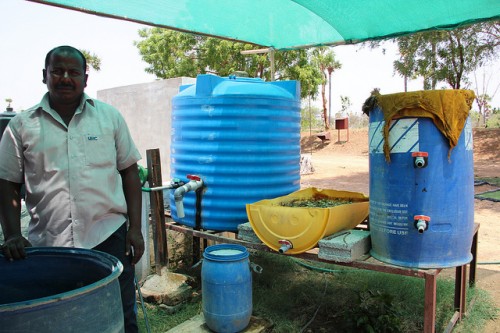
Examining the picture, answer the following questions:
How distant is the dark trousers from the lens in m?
2.10

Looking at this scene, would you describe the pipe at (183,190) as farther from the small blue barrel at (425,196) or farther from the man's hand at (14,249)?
the man's hand at (14,249)

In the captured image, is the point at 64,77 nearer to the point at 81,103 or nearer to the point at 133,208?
the point at 81,103

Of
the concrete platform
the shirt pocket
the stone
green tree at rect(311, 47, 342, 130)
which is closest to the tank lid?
the shirt pocket

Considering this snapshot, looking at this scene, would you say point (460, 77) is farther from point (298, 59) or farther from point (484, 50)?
point (298, 59)

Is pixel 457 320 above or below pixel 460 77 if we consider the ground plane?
below

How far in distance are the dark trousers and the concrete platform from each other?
0.63m

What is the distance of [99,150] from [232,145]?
1.43 metres

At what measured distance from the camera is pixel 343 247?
8.25 ft

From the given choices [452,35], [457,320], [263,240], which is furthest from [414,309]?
[452,35]

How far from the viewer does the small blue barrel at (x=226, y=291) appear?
2.72 m

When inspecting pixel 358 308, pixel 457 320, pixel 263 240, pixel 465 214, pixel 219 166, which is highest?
pixel 219 166

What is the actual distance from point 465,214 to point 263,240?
1.31 m

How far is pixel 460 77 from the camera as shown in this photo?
1497cm

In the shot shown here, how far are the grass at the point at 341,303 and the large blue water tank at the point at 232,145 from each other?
2.62ft
